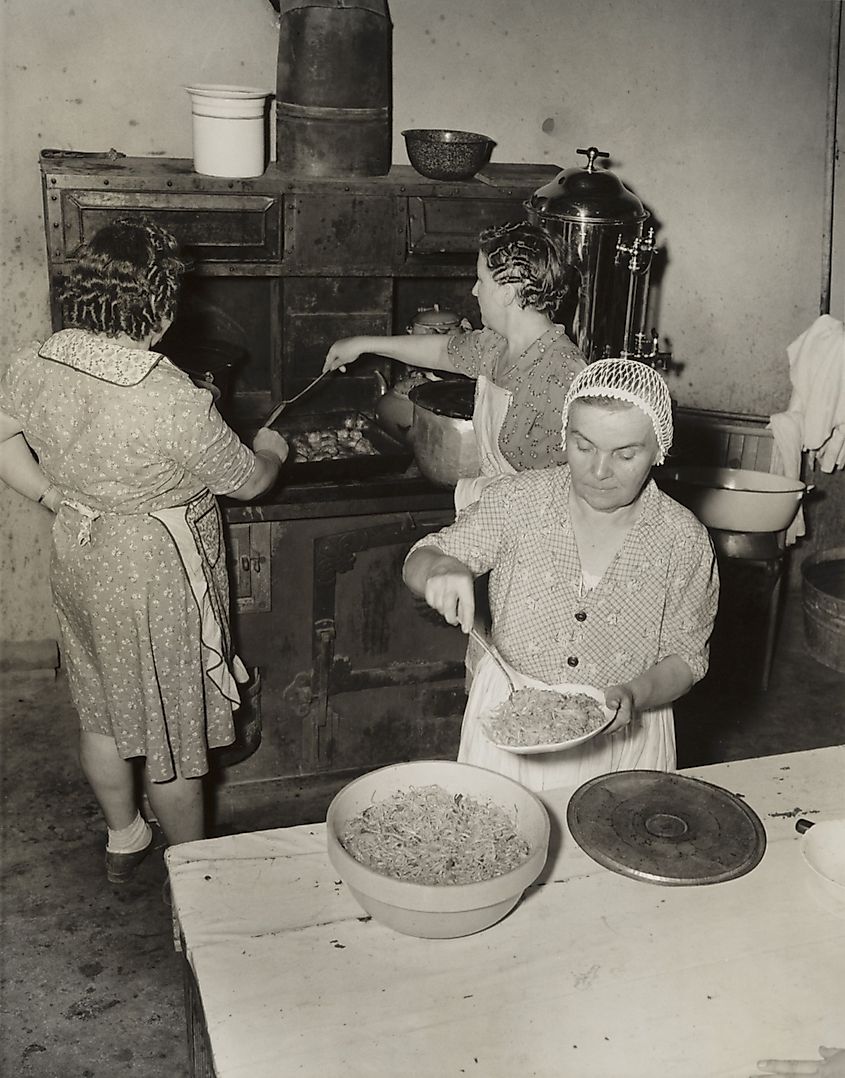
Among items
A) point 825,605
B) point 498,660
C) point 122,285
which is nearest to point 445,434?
point 122,285

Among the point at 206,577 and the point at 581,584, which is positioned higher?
the point at 581,584

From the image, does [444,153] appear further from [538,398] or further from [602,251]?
[538,398]

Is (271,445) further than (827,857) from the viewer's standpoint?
Yes

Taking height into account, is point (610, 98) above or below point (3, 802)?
above

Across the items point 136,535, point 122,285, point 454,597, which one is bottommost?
point 136,535

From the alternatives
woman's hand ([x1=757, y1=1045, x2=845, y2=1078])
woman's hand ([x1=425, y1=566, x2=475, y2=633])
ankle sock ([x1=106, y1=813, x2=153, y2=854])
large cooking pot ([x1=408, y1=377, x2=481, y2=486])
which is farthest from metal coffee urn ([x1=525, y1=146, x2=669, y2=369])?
woman's hand ([x1=757, y1=1045, x2=845, y2=1078])

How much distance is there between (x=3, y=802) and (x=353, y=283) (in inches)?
93.9

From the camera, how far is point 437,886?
1851mm

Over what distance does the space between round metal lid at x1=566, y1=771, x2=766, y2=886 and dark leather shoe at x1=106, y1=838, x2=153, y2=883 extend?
2041 mm

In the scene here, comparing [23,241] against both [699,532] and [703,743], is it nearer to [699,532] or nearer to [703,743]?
[699,532]

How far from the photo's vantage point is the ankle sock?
382 centimetres

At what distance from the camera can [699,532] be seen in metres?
2.71

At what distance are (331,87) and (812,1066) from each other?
3.68m

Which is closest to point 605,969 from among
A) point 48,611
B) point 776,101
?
point 48,611
